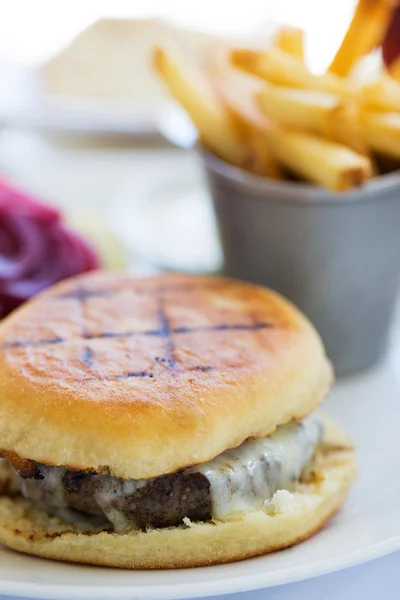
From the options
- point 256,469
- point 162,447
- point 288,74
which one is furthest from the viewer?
point 288,74

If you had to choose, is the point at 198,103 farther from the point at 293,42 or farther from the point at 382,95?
the point at 382,95

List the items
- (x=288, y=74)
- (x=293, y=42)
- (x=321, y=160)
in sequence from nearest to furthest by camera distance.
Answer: (x=321, y=160) → (x=288, y=74) → (x=293, y=42)

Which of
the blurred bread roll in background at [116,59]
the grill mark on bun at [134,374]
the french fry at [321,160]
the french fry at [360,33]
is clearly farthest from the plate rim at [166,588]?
the blurred bread roll in background at [116,59]

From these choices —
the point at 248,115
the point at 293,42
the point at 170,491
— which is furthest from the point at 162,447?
the point at 293,42

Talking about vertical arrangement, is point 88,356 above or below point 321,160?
below

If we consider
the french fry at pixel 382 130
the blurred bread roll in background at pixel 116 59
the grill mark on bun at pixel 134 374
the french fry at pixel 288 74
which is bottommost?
the blurred bread roll in background at pixel 116 59

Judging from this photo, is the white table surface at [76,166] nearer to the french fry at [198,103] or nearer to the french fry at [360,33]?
the french fry at [198,103]

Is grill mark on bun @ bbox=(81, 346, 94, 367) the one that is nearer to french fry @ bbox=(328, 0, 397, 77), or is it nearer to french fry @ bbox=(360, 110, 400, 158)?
french fry @ bbox=(360, 110, 400, 158)

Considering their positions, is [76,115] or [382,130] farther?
[76,115]

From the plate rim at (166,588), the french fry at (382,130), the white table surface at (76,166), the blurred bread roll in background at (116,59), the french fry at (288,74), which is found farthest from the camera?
the blurred bread roll in background at (116,59)
